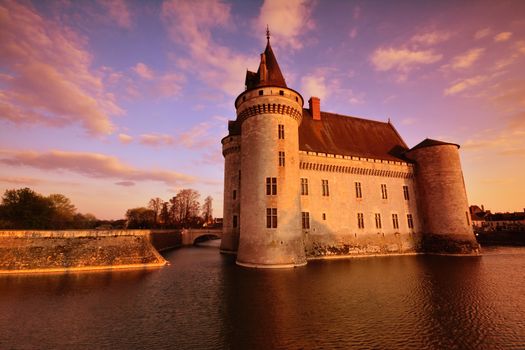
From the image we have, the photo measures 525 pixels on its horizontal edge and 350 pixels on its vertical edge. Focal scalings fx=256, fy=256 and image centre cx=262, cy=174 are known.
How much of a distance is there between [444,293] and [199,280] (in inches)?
542

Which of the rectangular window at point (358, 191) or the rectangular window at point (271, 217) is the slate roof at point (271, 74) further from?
the rectangular window at point (358, 191)

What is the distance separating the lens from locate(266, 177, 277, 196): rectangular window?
2249 centimetres

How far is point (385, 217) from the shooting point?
30.3m

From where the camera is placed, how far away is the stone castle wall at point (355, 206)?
27.0 m

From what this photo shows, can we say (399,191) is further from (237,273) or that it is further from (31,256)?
(31,256)

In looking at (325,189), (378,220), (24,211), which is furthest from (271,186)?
(24,211)

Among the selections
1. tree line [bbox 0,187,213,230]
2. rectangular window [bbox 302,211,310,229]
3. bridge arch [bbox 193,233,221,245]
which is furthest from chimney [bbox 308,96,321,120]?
tree line [bbox 0,187,213,230]

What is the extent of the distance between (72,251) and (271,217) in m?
16.6

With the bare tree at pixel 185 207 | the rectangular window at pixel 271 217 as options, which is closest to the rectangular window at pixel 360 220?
the rectangular window at pixel 271 217

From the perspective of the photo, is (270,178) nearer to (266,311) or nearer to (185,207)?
(266,311)

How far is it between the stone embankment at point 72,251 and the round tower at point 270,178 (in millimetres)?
9100

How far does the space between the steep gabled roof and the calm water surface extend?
1582 cm

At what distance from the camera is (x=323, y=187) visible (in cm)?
2798

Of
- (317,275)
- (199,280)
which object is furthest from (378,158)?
(199,280)
